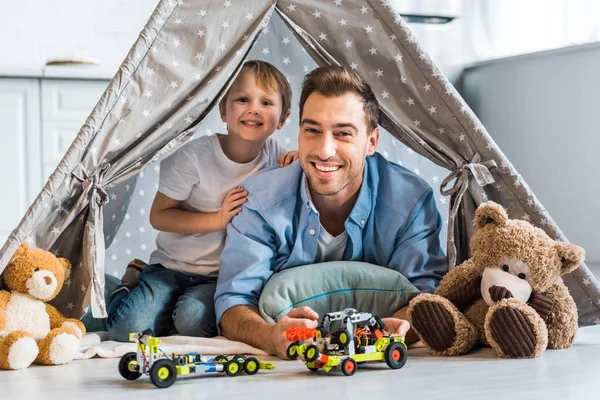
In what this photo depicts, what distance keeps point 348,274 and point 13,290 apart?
33.3 inches

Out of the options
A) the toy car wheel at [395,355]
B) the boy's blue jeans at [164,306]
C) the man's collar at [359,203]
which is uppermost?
the man's collar at [359,203]

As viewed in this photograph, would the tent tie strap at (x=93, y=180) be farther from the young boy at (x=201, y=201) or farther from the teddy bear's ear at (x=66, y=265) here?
the young boy at (x=201, y=201)

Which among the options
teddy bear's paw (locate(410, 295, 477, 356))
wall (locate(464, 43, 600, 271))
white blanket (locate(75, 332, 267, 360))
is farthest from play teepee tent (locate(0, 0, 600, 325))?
wall (locate(464, 43, 600, 271))

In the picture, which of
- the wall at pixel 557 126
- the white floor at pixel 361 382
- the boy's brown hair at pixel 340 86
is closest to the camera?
the white floor at pixel 361 382

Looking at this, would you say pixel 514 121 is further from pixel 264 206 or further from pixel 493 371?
pixel 493 371

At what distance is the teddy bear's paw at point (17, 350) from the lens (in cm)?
198

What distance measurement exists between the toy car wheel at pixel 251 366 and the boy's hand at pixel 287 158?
78 cm

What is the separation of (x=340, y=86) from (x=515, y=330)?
2.56 ft

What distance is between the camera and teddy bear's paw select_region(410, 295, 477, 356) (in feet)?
6.82

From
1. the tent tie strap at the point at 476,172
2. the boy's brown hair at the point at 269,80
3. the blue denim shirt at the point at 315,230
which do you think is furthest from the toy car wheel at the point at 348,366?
the boy's brown hair at the point at 269,80

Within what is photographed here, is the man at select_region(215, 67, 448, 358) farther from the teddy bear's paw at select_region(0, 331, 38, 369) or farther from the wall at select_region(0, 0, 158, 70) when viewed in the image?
the wall at select_region(0, 0, 158, 70)

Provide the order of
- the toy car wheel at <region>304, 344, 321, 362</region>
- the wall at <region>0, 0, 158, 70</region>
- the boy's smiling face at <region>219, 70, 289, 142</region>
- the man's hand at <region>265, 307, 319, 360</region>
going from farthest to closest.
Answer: the wall at <region>0, 0, 158, 70</region> < the boy's smiling face at <region>219, 70, 289, 142</region> < the man's hand at <region>265, 307, 319, 360</region> < the toy car wheel at <region>304, 344, 321, 362</region>

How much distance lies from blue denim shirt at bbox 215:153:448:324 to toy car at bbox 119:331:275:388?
1.30 ft

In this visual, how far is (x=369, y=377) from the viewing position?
1.87 m
